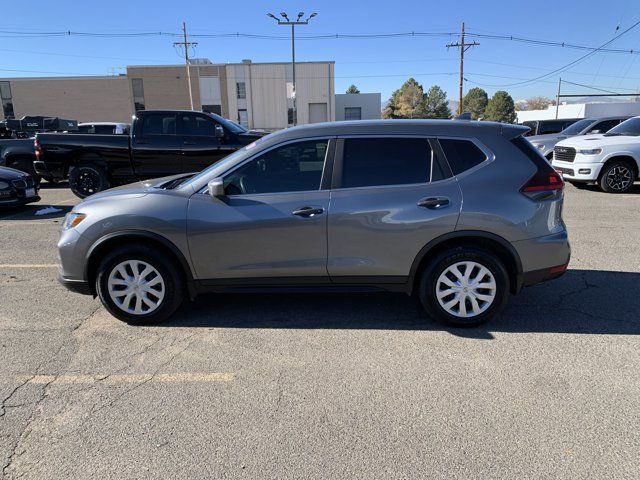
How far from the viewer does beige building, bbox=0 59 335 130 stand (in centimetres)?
5653

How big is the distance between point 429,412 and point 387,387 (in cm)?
36

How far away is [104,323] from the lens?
4.26 m

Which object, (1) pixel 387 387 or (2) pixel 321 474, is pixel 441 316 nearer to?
(1) pixel 387 387

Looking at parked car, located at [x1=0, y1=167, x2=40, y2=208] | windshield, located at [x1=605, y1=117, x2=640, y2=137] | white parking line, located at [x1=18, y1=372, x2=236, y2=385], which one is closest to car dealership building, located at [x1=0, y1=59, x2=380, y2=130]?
windshield, located at [x1=605, y1=117, x2=640, y2=137]

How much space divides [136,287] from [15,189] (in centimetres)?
685

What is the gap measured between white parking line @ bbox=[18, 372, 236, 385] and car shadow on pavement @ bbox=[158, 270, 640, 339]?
32.7 inches

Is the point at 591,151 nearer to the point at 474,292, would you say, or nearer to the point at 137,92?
the point at 474,292

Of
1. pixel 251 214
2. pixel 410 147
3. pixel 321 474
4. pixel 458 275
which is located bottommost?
pixel 321 474

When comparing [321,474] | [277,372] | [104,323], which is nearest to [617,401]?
[321,474]

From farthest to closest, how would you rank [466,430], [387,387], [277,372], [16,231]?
[16,231] → [277,372] → [387,387] → [466,430]

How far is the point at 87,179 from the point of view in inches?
422

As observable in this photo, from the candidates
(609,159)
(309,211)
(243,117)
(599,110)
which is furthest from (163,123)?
(599,110)

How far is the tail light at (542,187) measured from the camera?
3877mm

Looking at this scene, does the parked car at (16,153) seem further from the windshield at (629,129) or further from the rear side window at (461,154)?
the windshield at (629,129)
